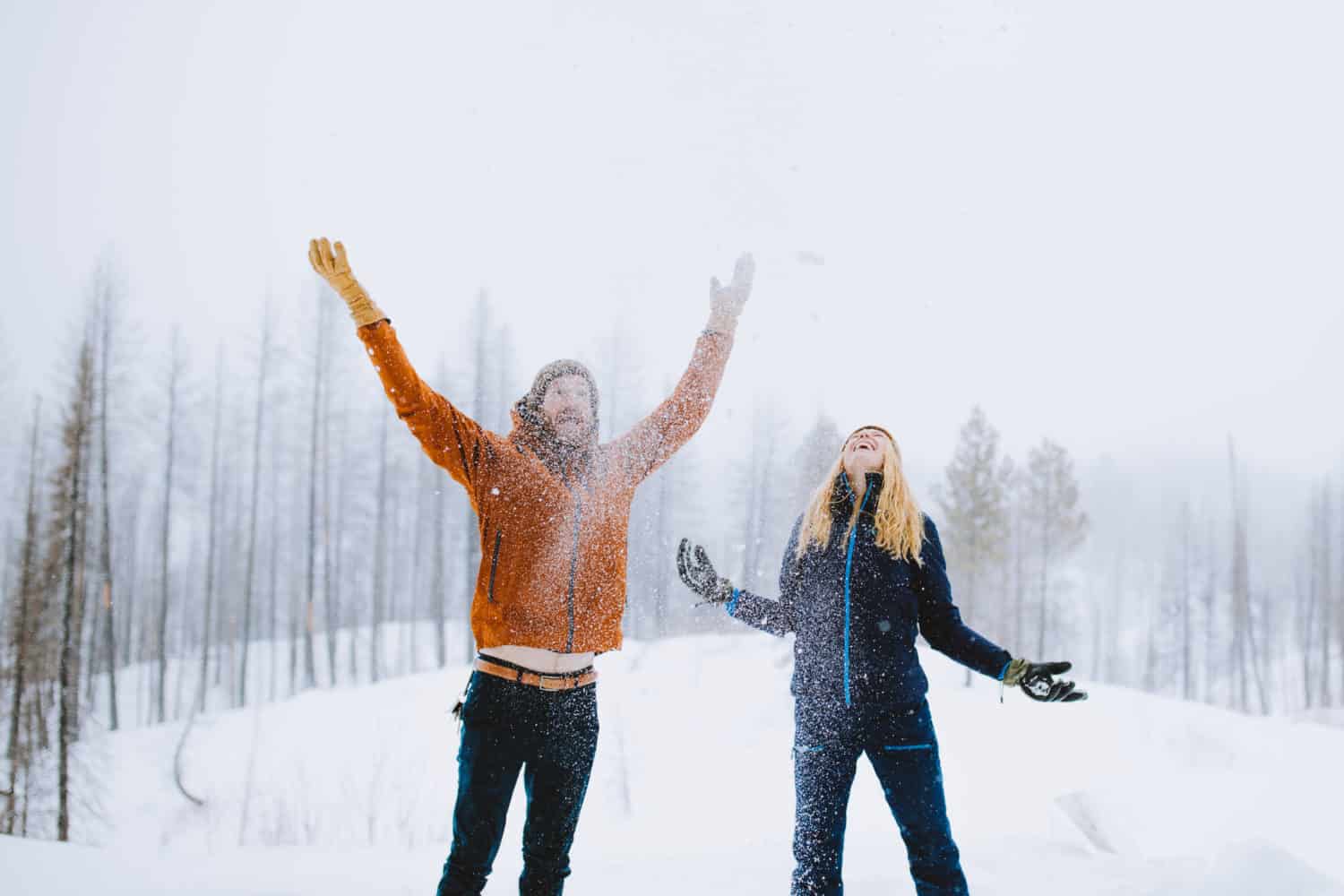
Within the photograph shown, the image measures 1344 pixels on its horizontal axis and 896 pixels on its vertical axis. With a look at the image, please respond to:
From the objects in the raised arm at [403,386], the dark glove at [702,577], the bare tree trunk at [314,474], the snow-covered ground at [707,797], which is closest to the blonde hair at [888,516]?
the dark glove at [702,577]

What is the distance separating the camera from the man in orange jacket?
1.91m

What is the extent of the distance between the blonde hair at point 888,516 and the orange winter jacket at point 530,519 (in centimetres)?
64

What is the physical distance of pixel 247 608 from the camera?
18.7 m

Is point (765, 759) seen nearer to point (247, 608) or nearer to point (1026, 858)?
point (1026, 858)

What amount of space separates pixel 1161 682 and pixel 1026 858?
38599mm

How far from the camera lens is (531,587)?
203 cm

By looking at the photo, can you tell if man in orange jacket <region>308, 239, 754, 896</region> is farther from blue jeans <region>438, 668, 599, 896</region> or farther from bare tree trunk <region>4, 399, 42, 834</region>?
bare tree trunk <region>4, 399, 42, 834</region>

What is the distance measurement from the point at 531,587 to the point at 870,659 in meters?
1.03

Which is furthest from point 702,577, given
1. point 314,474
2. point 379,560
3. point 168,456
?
point 168,456

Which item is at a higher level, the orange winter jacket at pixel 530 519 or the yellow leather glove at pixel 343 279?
the yellow leather glove at pixel 343 279

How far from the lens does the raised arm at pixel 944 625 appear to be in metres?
2.29

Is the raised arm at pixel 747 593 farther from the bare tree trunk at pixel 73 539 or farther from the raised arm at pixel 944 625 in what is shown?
the bare tree trunk at pixel 73 539

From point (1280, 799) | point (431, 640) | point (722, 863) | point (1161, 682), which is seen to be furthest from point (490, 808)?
point (1161, 682)

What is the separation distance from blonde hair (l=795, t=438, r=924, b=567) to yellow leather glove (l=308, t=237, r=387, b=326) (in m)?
1.45
